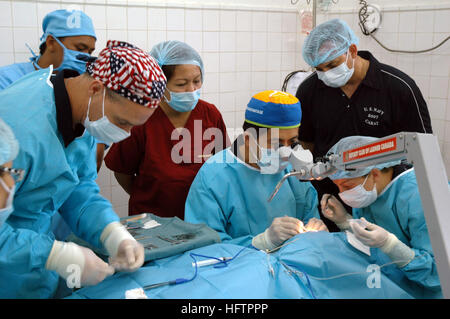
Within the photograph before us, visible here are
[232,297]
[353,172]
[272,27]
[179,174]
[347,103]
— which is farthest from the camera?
[272,27]

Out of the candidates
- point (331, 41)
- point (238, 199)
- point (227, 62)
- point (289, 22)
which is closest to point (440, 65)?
point (289, 22)

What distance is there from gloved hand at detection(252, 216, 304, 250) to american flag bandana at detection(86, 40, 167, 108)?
0.75 meters

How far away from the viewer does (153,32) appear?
3.60 metres

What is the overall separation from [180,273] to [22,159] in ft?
1.99

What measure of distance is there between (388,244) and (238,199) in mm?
740

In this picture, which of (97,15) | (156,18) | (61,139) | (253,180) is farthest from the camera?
(156,18)

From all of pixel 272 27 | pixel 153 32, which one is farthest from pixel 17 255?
pixel 272 27

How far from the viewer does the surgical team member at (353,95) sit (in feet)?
8.56

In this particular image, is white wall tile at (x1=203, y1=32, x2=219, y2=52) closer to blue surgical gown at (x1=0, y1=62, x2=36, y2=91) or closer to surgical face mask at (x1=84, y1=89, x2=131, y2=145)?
Answer: blue surgical gown at (x1=0, y1=62, x2=36, y2=91)

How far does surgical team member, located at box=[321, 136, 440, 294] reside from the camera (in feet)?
5.28

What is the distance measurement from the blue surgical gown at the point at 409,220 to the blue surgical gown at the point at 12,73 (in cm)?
193

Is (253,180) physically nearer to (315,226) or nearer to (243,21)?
(315,226)

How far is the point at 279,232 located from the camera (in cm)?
185
